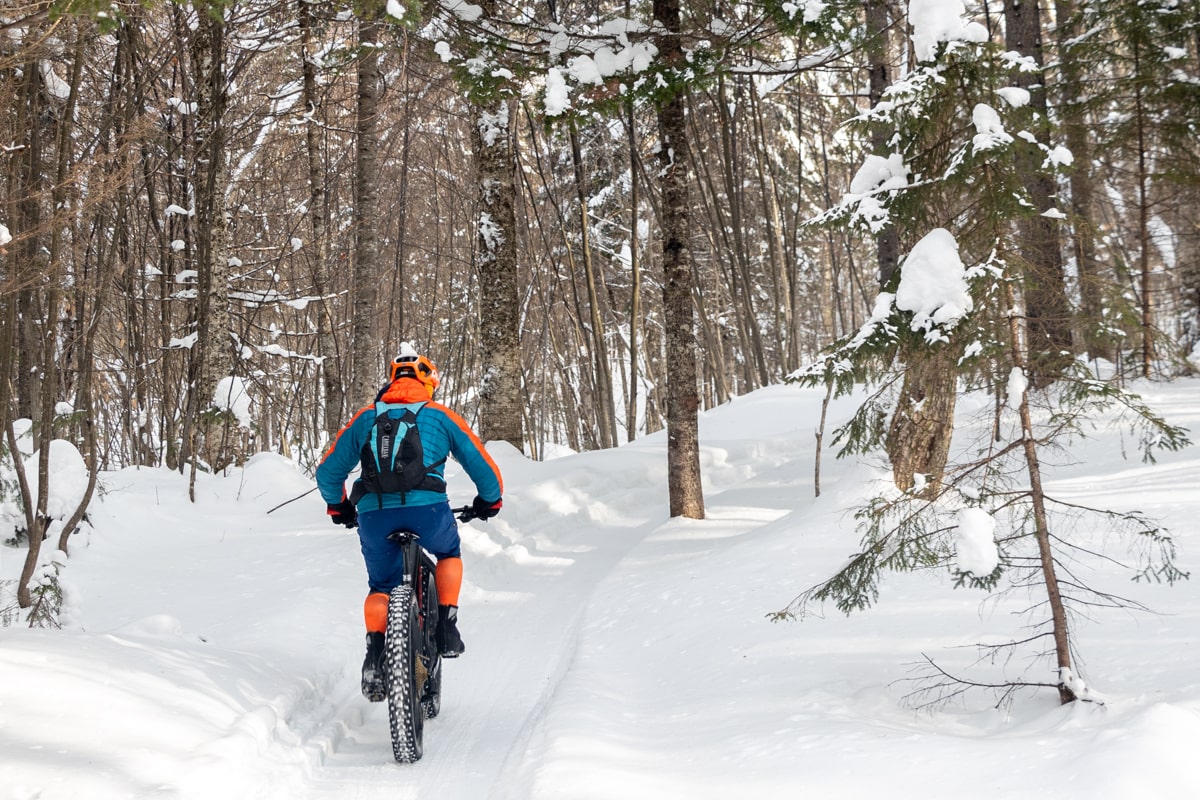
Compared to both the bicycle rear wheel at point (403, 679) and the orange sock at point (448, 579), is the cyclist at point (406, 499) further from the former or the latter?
the bicycle rear wheel at point (403, 679)

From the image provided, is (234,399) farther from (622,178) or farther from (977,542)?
(622,178)

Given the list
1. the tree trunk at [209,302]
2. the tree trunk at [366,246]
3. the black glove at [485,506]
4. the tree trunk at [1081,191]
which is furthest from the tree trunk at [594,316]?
the black glove at [485,506]

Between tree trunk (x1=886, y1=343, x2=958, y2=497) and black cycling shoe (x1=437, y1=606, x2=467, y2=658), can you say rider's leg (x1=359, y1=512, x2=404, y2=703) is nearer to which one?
black cycling shoe (x1=437, y1=606, x2=467, y2=658)

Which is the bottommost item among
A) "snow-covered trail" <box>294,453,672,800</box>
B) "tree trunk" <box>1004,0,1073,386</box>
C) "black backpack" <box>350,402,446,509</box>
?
"snow-covered trail" <box>294,453,672,800</box>

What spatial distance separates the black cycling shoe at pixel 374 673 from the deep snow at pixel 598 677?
36 centimetres

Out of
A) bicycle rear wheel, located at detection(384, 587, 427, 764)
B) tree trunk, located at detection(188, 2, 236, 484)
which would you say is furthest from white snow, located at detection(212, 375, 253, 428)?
bicycle rear wheel, located at detection(384, 587, 427, 764)

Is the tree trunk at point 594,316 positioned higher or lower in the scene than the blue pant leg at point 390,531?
higher

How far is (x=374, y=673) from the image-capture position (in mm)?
4562

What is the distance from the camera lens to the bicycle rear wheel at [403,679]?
4387mm

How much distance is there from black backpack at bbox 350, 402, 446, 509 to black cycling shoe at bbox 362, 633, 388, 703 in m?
0.75

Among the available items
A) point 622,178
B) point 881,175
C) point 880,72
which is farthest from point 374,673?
point 622,178

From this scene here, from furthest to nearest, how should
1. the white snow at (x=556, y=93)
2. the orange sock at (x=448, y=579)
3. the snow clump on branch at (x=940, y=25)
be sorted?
the white snow at (x=556, y=93) → the orange sock at (x=448, y=579) → the snow clump on branch at (x=940, y=25)

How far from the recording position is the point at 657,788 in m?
3.55

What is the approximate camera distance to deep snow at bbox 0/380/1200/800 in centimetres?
347
